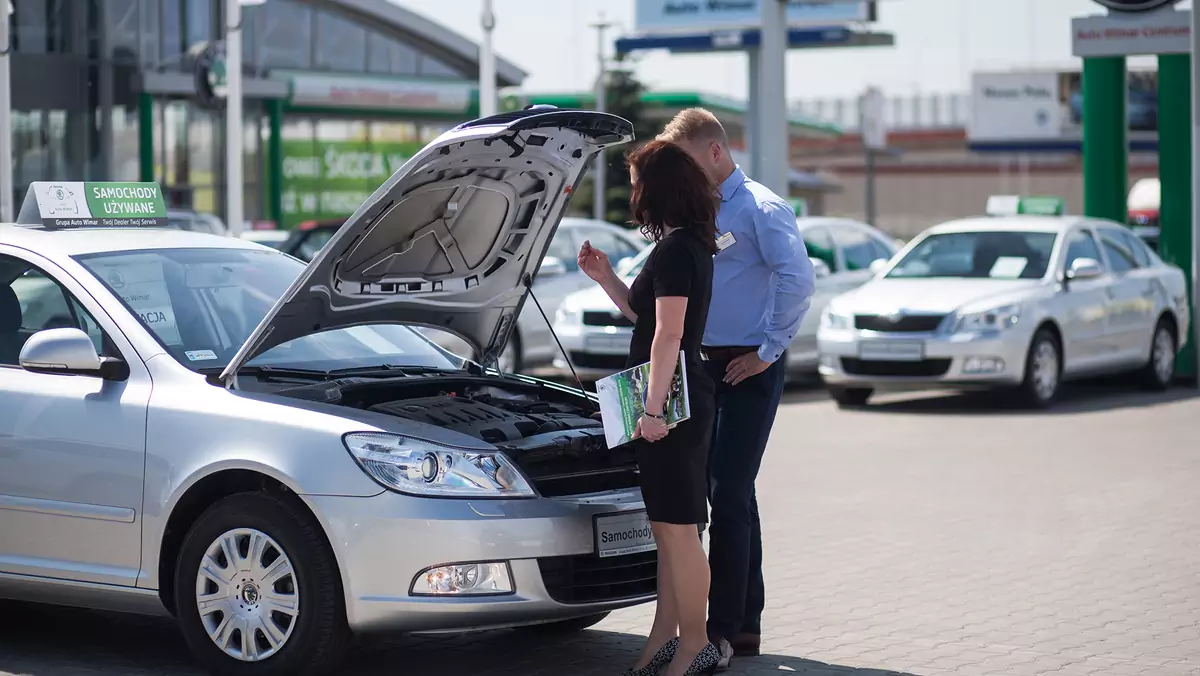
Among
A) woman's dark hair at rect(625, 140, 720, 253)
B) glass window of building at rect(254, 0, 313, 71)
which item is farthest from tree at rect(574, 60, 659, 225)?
woman's dark hair at rect(625, 140, 720, 253)

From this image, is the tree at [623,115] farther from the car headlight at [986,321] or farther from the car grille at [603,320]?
the car headlight at [986,321]

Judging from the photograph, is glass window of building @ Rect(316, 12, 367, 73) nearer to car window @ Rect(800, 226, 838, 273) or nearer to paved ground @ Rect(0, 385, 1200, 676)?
car window @ Rect(800, 226, 838, 273)

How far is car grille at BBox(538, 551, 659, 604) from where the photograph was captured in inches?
221

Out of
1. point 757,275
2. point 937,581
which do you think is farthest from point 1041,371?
point 757,275

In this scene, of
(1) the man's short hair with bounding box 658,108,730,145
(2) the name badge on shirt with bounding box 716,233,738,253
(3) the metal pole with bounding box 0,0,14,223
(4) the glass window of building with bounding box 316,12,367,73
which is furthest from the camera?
(4) the glass window of building with bounding box 316,12,367,73

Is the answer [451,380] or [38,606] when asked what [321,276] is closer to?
[451,380]

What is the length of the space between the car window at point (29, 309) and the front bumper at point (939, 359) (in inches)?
356

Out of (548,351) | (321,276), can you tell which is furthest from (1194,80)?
(321,276)

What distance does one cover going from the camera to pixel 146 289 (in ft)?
21.0

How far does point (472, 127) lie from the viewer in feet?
18.9

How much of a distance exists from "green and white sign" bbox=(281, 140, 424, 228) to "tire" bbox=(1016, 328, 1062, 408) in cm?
3133

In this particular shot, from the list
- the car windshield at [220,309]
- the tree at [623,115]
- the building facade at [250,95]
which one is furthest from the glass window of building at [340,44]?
the car windshield at [220,309]

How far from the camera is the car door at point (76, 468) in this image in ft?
19.3

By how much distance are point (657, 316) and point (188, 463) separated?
1.60 meters
